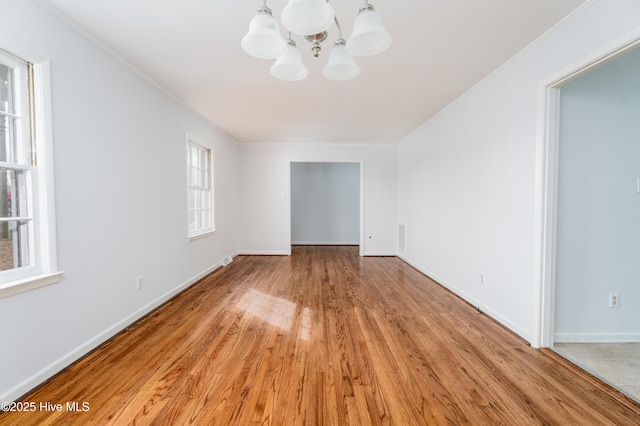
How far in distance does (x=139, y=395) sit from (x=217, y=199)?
339 cm

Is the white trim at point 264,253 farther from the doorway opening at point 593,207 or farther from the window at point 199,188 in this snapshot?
the doorway opening at point 593,207

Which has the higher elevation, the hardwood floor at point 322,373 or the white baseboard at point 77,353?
the white baseboard at point 77,353

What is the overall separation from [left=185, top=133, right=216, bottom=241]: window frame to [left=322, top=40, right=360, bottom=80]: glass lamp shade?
8.96ft

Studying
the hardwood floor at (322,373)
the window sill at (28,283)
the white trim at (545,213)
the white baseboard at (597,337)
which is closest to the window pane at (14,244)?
the window sill at (28,283)

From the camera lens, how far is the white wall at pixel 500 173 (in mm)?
1862

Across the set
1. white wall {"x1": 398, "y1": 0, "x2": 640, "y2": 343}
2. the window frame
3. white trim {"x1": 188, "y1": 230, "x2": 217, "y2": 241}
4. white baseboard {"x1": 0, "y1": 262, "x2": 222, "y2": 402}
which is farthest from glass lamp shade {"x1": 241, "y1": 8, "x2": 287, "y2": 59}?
white trim {"x1": 188, "y1": 230, "x2": 217, "y2": 241}

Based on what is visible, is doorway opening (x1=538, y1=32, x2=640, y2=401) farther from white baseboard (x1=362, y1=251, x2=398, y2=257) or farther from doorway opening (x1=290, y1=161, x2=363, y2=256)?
doorway opening (x1=290, y1=161, x2=363, y2=256)

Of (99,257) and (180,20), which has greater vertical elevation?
(180,20)

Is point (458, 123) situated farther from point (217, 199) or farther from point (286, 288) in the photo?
point (217, 199)

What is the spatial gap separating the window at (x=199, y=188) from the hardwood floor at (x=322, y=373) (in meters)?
1.42

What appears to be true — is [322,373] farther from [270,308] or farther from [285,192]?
[285,192]

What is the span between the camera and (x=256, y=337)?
2248mm

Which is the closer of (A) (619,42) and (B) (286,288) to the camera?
(A) (619,42)

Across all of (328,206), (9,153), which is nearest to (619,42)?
(9,153)
